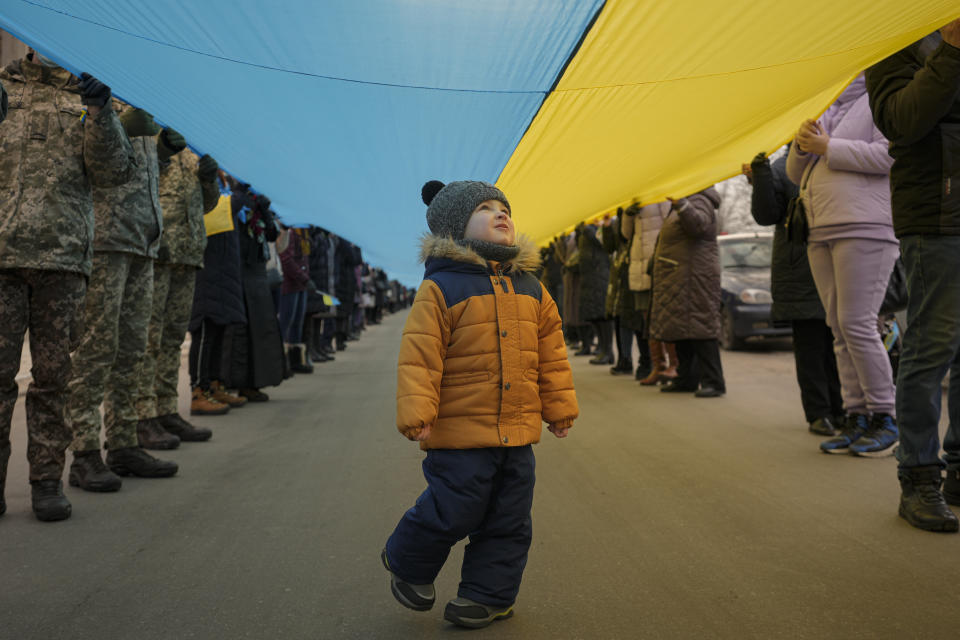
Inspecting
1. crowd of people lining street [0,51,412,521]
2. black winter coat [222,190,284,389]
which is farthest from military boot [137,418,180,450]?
black winter coat [222,190,284,389]

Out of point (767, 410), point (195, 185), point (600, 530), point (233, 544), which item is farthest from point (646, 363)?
point (233, 544)

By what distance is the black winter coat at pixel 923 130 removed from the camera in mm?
3188

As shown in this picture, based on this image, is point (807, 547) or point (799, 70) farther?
point (799, 70)

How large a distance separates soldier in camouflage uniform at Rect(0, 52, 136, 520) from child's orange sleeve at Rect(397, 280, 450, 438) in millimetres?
1977

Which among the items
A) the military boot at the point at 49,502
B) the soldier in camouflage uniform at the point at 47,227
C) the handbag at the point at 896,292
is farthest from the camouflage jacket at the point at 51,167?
the handbag at the point at 896,292

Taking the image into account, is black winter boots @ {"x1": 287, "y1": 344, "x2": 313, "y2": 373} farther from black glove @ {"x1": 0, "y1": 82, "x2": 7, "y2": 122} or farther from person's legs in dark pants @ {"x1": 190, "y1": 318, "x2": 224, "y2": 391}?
black glove @ {"x1": 0, "y1": 82, "x2": 7, "y2": 122}

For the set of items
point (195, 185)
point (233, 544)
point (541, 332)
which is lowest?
point (233, 544)

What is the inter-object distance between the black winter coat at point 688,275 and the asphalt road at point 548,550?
2249 millimetres

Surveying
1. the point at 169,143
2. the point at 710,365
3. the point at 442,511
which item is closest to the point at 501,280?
the point at 442,511

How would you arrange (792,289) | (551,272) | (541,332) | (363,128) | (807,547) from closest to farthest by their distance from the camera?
(541,332), (807,547), (363,128), (792,289), (551,272)

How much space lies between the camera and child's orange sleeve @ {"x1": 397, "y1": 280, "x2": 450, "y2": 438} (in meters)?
2.43

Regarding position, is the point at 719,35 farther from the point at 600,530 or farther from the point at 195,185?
the point at 195,185

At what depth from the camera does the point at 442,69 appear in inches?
146

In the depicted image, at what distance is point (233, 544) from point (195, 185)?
323cm
